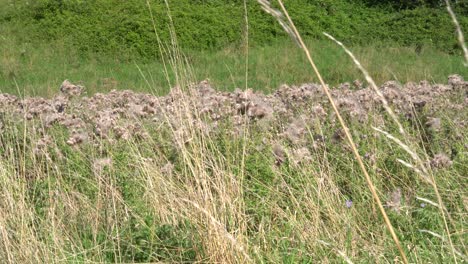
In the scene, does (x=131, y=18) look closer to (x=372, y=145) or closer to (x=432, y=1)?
(x=432, y=1)

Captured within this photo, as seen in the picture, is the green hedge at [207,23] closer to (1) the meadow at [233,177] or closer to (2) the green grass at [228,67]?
(2) the green grass at [228,67]

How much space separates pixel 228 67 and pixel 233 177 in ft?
27.4

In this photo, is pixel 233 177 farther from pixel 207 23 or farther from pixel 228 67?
pixel 207 23

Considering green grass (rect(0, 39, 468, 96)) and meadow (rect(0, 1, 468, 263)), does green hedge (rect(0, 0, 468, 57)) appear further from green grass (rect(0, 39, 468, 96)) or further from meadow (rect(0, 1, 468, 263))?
meadow (rect(0, 1, 468, 263))

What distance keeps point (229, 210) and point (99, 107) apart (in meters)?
3.13

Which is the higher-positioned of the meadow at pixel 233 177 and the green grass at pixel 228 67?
the meadow at pixel 233 177

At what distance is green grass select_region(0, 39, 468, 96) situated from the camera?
11.7m

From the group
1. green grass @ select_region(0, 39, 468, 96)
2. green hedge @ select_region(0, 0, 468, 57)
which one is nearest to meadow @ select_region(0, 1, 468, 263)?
green grass @ select_region(0, 39, 468, 96)

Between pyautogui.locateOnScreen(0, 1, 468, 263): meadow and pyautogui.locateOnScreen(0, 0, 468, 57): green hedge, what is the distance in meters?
9.48

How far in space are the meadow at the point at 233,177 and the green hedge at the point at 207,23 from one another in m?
9.48

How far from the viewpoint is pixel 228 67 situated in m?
12.1

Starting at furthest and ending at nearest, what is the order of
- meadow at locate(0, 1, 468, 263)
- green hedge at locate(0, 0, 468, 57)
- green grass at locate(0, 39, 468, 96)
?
green hedge at locate(0, 0, 468, 57) → green grass at locate(0, 39, 468, 96) → meadow at locate(0, 1, 468, 263)

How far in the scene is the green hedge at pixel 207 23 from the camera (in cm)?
1581

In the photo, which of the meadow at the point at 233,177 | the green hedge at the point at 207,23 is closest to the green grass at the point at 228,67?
the green hedge at the point at 207,23
